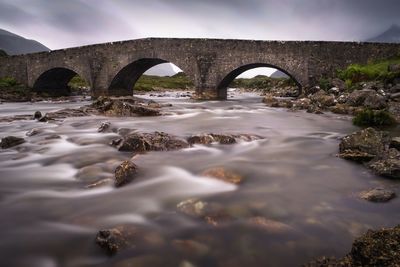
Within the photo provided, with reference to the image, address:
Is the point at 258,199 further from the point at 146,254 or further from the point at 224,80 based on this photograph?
the point at 224,80

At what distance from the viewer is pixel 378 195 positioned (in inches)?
154

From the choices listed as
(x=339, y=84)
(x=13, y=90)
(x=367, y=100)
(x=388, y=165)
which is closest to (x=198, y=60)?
(x=339, y=84)

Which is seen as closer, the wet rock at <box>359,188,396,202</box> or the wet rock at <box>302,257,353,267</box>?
the wet rock at <box>302,257,353,267</box>

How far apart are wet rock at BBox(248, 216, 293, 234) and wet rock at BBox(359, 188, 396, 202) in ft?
3.93

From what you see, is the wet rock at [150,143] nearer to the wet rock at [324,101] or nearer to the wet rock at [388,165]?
the wet rock at [388,165]

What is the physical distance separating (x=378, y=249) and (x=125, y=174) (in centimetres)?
326

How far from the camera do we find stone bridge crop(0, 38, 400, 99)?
19.9 metres

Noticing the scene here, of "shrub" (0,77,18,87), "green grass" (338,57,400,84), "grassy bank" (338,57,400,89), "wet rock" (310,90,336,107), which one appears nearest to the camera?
"wet rock" (310,90,336,107)

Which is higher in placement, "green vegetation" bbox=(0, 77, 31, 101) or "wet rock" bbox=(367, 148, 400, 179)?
"wet rock" bbox=(367, 148, 400, 179)

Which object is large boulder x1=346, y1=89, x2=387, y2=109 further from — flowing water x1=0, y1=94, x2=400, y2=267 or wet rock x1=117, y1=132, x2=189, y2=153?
wet rock x1=117, y1=132, x2=189, y2=153

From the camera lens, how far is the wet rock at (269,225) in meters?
3.27

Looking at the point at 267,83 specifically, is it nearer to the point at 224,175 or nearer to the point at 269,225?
the point at 224,175

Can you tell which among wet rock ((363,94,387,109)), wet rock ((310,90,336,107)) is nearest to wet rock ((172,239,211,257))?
wet rock ((363,94,387,109))

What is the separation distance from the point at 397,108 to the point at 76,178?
1026cm
